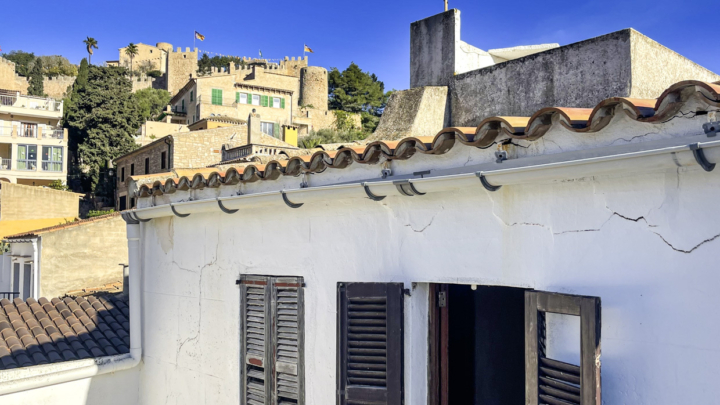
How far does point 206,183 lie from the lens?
214 inches

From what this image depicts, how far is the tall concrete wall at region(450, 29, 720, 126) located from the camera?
600cm

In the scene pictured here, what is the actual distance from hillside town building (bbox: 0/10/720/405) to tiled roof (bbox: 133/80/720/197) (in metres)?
0.01

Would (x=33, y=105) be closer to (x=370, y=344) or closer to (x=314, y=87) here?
(x=314, y=87)

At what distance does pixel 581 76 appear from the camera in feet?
20.9

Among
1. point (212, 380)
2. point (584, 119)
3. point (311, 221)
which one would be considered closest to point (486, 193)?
point (584, 119)

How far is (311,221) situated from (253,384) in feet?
5.19

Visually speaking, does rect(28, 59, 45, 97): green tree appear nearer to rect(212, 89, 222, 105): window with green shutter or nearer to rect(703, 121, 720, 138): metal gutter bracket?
rect(212, 89, 222, 105): window with green shutter

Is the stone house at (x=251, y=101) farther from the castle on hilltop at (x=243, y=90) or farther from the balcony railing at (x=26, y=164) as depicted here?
the balcony railing at (x=26, y=164)

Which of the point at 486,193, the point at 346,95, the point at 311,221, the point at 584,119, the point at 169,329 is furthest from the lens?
the point at 346,95

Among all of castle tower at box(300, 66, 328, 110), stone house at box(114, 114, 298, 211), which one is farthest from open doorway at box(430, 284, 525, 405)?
castle tower at box(300, 66, 328, 110)

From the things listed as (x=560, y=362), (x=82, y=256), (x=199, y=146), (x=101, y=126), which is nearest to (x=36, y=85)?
(x=101, y=126)

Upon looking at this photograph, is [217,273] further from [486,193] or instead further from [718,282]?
[718,282]

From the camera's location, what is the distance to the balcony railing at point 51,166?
36156 mm

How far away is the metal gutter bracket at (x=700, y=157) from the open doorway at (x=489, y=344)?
9.59 feet
